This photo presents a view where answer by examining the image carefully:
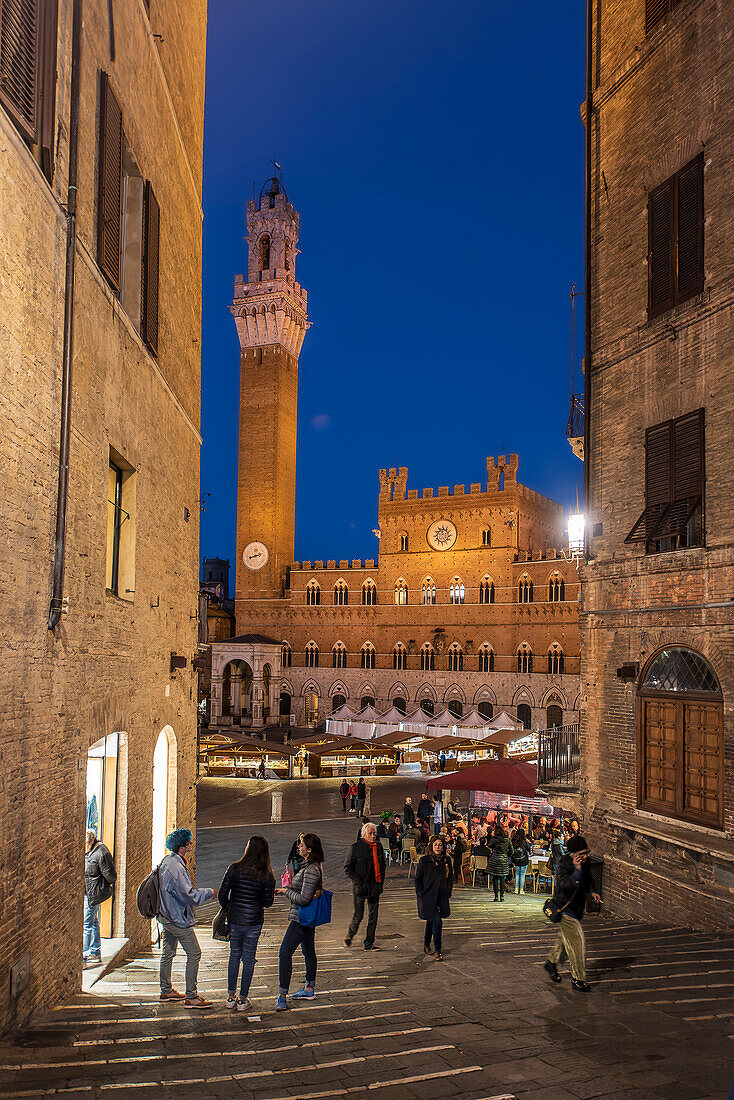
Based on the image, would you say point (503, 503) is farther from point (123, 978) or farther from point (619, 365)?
point (123, 978)

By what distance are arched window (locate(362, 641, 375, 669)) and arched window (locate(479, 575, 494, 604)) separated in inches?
289

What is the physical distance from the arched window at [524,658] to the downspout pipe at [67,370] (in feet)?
124

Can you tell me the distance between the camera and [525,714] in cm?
4088

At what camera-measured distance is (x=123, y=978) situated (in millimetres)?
6797

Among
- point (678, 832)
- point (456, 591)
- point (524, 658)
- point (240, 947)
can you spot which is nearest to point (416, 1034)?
point (240, 947)

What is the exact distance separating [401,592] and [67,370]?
133ft

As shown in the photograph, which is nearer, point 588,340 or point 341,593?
point 588,340

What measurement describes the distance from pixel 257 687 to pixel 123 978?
39996 mm

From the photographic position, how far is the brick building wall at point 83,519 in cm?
504

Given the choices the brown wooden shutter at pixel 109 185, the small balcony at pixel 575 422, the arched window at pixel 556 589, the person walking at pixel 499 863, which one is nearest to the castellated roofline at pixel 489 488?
the arched window at pixel 556 589

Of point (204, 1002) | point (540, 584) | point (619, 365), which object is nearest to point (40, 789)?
point (204, 1002)

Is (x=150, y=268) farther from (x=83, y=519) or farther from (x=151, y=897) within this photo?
(x=151, y=897)

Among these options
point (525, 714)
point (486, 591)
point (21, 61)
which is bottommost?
point (525, 714)

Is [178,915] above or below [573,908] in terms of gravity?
above
